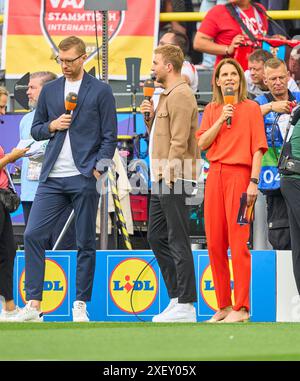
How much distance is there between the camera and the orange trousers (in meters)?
10.2

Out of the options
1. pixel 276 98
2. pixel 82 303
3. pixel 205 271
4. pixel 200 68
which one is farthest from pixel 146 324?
pixel 200 68

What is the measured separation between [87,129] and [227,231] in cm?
150

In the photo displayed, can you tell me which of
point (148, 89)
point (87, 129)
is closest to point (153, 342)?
point (87, 129)

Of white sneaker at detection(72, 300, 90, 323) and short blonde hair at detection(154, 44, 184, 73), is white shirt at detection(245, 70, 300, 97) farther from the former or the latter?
white sneaker at detection(72, 300, 90, 323)

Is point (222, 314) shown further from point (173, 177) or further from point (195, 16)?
point (195, 16)

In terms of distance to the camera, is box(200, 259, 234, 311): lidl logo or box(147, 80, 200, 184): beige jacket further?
box(200, 259, 234, 311): lidl logo

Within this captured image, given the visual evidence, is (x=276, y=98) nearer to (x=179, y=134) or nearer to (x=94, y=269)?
(x=179, y=134)

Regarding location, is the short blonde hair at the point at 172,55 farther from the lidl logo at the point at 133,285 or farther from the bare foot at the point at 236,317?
the bare foot at the point at 236,317

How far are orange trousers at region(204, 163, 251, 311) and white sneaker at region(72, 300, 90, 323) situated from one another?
3.76 ft

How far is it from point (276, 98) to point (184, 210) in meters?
1.69

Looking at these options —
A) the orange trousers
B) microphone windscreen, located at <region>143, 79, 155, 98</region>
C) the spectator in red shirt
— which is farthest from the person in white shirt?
the orange trousers

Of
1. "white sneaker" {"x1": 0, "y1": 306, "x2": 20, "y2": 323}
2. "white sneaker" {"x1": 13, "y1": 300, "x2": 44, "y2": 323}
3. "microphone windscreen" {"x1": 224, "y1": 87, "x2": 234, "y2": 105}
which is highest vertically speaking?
"microphone windscreen" {"x1": 224, "y1": 87, "x2": 234, "y2": 105}

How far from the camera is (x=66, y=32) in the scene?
15.1 meters

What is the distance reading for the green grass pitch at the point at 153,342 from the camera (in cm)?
755
